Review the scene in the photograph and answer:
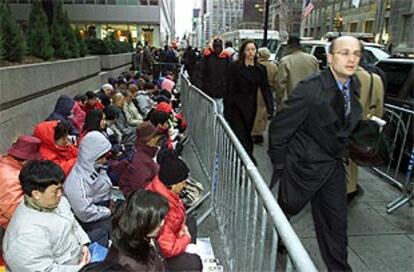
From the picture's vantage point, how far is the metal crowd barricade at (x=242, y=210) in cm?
195

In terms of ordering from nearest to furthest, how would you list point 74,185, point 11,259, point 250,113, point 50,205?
point 11,259 → point 50,205 → point 74,185 → point 250,113

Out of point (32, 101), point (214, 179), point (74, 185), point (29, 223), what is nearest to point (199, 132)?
point (214, 179)

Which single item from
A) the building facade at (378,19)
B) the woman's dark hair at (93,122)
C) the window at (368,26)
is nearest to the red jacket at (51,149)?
the woman's dark hair at (93,122)

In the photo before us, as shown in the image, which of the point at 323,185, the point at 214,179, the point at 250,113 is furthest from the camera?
the point at 250,113

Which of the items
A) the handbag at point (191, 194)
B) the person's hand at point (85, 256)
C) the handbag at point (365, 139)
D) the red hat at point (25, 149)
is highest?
the handbag at point (365, 139)

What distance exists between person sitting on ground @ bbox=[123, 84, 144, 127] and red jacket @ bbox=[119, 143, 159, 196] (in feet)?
11.8

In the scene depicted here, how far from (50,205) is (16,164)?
0.86m

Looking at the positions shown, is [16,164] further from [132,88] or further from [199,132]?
[132,88]

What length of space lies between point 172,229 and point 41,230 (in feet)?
2.98

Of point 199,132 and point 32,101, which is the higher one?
point 32,101

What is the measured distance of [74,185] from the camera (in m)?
3.74

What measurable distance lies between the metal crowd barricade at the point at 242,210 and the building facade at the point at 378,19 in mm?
24475

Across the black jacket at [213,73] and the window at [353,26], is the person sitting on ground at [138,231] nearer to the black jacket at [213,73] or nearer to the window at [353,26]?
the black jacket at [213,73]

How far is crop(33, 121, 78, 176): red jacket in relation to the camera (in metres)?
4.09
